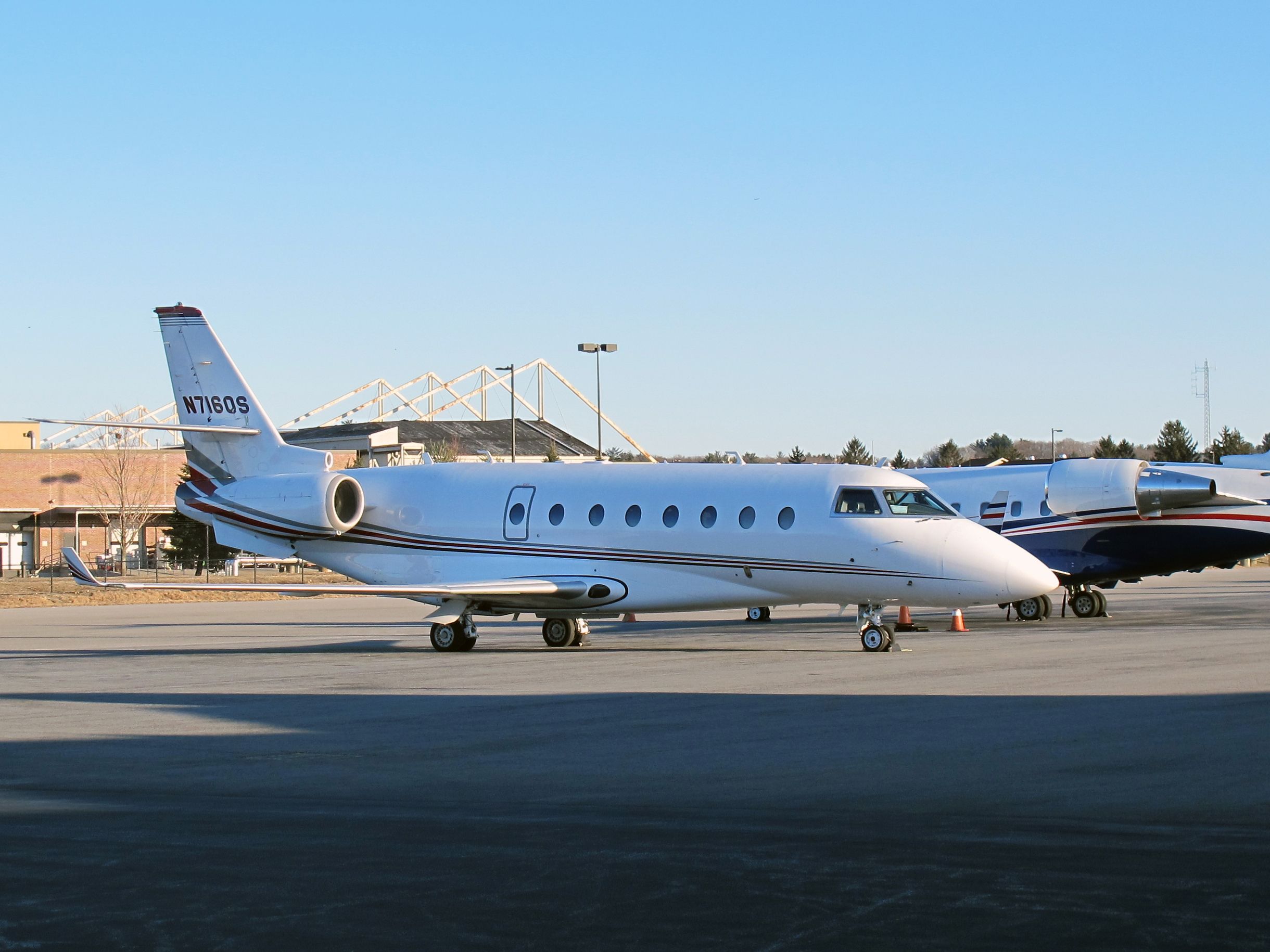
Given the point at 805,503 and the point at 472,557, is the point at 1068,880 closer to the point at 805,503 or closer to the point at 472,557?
the point at 805,503

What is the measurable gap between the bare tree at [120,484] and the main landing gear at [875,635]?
240ft

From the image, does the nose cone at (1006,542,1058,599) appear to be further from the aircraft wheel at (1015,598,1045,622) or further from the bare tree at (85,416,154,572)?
the bare tree at (85,416,154,572)

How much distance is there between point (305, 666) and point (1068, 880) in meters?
15.4

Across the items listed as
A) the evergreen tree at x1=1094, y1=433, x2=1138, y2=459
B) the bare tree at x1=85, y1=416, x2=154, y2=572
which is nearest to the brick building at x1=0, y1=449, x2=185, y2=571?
the bare tree at x1=85, y1=416, x2=154, y2=572

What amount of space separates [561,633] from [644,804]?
14622mm

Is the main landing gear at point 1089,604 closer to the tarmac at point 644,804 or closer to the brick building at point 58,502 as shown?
the tarmac at point 644,804

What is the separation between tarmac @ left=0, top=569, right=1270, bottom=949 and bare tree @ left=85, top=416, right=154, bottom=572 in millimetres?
72410

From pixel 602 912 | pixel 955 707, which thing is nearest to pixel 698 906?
pixel 602 912

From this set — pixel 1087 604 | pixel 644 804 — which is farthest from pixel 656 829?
pixel 1087 604

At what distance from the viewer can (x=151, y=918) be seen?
685cm

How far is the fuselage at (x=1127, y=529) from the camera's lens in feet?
97.0

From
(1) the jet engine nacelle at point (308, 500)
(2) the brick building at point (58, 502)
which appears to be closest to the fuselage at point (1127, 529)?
(1) the jet engine nacelle at point (308, 500)

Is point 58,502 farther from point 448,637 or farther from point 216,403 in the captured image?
point 448,637

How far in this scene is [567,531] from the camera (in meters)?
24.0
